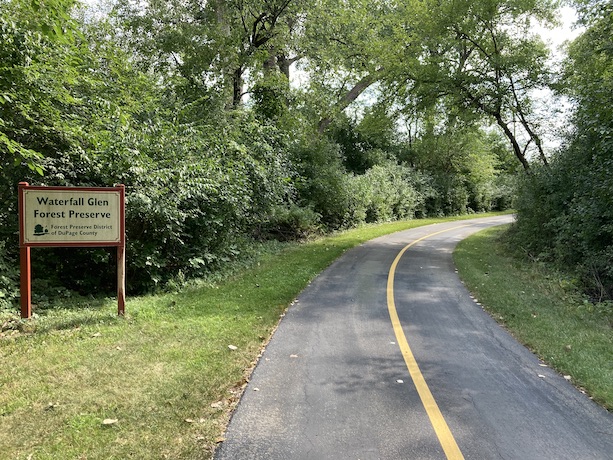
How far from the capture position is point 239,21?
1759 cm

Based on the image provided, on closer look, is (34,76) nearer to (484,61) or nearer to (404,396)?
(404,396)

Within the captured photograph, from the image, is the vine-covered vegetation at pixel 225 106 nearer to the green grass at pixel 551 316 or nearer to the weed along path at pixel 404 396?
the green grass at pixel 551 316

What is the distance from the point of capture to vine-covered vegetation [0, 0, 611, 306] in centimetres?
749

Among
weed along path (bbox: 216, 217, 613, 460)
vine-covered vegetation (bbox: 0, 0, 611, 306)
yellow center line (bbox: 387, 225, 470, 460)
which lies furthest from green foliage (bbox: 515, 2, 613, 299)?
yellow center line (bbox: 387, 225, 470, 460)

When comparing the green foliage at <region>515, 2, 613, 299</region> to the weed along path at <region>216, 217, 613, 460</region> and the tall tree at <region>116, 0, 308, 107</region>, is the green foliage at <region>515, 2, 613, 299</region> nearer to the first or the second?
the weed along path at <region>216, 217, 613, 460</region>

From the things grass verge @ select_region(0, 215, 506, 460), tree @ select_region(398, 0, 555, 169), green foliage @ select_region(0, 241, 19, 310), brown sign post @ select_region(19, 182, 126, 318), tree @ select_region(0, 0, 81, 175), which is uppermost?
tree @ select_region(398, 0, 555, 169)

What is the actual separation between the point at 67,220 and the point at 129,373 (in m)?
3.03

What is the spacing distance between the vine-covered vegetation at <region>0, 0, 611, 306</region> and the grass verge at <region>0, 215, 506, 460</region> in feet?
5.08

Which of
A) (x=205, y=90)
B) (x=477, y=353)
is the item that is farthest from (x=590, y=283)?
(x=205, y=90)

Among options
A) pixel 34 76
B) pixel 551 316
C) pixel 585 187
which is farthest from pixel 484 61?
pixel 34 76

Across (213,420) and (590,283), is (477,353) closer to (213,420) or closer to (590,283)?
(213,420)

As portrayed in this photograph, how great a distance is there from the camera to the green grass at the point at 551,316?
527cm

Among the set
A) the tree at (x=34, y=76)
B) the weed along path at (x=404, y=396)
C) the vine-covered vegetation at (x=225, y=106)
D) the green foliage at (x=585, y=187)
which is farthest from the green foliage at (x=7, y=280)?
the green foliage at (x=585, y=187)

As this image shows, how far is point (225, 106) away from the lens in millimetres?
16344
